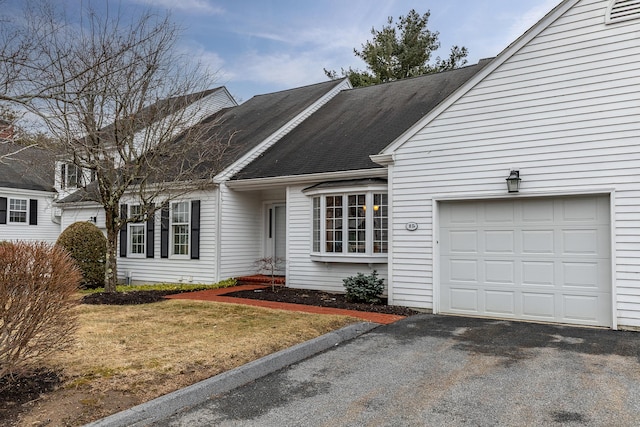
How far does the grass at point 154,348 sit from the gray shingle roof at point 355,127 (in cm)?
411

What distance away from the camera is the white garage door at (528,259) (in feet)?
22.8

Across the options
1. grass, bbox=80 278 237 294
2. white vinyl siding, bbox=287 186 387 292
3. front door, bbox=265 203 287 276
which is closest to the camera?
white vinyl siding, bbox=287 186 387 292

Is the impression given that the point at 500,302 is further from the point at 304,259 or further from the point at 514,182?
the point at 304,259

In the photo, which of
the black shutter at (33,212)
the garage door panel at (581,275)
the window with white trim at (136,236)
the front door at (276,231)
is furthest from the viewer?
the black shutter at (33,212)

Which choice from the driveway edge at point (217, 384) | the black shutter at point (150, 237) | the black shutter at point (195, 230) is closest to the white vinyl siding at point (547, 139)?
the driveway edge at point (217, 384)

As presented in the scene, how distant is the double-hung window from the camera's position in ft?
31.6

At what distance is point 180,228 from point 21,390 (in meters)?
8.78

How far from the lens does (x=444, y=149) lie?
806cm

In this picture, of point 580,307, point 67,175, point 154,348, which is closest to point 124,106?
point 67,175

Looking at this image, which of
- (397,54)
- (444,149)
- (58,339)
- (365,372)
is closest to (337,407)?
(365,372)

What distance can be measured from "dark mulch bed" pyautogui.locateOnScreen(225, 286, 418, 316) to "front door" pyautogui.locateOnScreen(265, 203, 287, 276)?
5.66 feet

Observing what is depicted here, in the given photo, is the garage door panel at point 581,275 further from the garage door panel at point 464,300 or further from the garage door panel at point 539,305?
the garage door panel at point 464,300

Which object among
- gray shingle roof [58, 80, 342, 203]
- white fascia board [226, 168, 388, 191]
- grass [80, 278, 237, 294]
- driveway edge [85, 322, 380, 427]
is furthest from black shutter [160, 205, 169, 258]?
driveway edge [85, 322, 380, 427]

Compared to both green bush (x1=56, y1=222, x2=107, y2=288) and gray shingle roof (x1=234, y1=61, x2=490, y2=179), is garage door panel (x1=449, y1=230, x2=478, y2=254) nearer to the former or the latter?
gray shingle roof (x1=234, y1=61, x2=490, y2=179)
